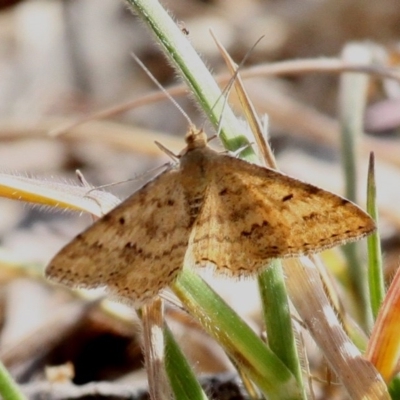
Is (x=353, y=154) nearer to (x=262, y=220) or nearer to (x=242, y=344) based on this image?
(x=262, y=220)

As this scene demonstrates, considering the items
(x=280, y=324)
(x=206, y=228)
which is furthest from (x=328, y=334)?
(x=206, y=228)

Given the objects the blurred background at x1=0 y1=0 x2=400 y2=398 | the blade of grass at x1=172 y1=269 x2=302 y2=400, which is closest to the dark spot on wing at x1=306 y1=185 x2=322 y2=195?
the blade of grass at x1=172 y1=269 x2=302 y2=400

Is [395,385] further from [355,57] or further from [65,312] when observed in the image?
[355,57]

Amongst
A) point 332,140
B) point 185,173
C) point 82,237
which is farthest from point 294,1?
point 82,237

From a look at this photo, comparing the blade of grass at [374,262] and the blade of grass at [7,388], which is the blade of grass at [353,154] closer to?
the blade of grass at [374,262]

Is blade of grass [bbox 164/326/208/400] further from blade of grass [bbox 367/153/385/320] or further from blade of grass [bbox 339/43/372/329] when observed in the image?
blade of grass [bbox 339/43/372/329]

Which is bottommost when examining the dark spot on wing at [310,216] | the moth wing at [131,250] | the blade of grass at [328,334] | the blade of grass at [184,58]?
the blade of grass at [328,334]

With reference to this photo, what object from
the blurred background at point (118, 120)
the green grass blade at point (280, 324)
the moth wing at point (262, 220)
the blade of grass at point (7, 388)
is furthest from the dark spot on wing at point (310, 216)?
the blurred background at point (118, 120)
